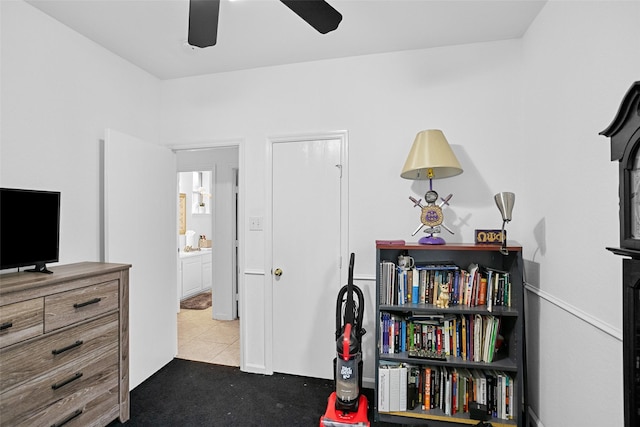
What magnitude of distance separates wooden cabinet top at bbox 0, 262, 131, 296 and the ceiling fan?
1.45 meters

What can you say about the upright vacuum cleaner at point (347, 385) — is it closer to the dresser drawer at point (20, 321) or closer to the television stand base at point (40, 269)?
the dresser drawer at point (20, 321)

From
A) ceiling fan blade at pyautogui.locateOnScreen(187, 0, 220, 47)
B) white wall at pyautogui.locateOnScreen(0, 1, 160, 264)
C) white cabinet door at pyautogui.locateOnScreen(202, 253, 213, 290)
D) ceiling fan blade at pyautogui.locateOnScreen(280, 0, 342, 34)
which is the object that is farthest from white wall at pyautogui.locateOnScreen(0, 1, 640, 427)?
white cabinet door at pyautogui.locateOnScreen(202, 253, 213, 290)

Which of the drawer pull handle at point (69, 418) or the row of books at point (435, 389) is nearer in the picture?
the drawer pull handle at point (69, 418)

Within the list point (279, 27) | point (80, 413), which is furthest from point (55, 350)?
point (279, 27)

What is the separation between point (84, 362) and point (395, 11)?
9.46ft

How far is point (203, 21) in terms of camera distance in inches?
58.6

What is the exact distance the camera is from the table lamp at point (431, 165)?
2.12 meters

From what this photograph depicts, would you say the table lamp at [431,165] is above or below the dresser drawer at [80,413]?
above

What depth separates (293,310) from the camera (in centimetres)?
279

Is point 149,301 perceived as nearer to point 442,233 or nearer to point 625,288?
point 442,233

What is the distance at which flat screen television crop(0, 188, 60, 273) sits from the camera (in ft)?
5.70

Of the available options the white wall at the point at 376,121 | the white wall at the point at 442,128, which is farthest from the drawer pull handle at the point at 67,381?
the white wall at the point at 376,121

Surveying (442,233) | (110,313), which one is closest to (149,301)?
(110,313)

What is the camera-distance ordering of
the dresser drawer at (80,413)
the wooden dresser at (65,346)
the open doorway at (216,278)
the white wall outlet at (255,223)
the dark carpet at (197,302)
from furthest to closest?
the dark carpet at (197,302)
the open doorway at (216,278)
the white wall outlet at (255,223)
the dresser drawer at (80,413)
the wooden dresser at (65,346)
